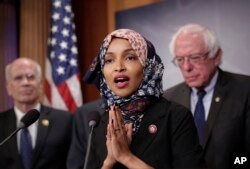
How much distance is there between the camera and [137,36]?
1.88 meters

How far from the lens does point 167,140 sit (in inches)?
69.7

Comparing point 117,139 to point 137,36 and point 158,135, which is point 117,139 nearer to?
point 158,135

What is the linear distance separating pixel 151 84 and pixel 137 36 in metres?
0.22

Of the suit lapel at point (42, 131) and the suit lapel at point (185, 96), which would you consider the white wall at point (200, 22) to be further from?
the suit lapel at point (42, 131)

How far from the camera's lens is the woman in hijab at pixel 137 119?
5.72 ft

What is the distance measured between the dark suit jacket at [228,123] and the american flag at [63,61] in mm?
1446

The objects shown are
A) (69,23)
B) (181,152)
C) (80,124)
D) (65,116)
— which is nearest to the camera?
(181,152)

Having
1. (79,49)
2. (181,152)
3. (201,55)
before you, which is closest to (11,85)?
(79,49)

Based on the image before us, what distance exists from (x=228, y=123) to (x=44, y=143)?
1352mm

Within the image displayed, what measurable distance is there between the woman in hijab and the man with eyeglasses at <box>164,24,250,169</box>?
789 mm

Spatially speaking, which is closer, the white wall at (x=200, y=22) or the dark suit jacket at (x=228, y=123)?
the dark suit jacket at (x=228, y=123)

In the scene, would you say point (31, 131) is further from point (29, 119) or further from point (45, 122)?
point (29, 119)

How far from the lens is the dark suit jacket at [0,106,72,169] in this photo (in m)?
3.00

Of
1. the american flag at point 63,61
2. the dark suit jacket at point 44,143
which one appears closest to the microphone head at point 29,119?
the dark suit jacket at point 44,143
